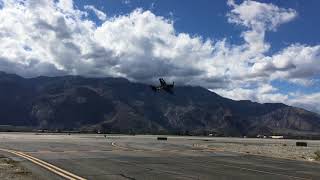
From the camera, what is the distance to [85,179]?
18953 mm

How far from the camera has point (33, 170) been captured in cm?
2262

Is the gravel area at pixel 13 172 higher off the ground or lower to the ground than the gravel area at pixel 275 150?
lower

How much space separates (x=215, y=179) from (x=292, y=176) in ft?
13.9

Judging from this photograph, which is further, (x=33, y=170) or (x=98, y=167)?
(x=98, y=167)

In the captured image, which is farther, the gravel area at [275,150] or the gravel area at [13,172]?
the gravel area at [275,150]

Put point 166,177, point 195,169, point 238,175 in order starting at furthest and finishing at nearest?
1. point 195,169
2. point 238,175
3. point 166,177

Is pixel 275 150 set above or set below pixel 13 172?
above

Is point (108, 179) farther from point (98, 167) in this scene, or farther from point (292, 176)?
point (292, 176)

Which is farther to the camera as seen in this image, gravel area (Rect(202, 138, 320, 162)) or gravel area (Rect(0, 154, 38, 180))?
gravel area (Rect(202, 138, 320, 162))

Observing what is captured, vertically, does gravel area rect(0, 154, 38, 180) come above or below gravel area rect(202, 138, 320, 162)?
below

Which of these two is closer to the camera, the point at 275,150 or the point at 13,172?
the point at 13,172

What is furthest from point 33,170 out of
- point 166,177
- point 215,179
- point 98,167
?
point 215,179

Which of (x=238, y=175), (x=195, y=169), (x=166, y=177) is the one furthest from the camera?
(x=195, y=169)

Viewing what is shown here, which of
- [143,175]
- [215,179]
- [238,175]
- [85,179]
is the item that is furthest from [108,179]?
[238,175]
